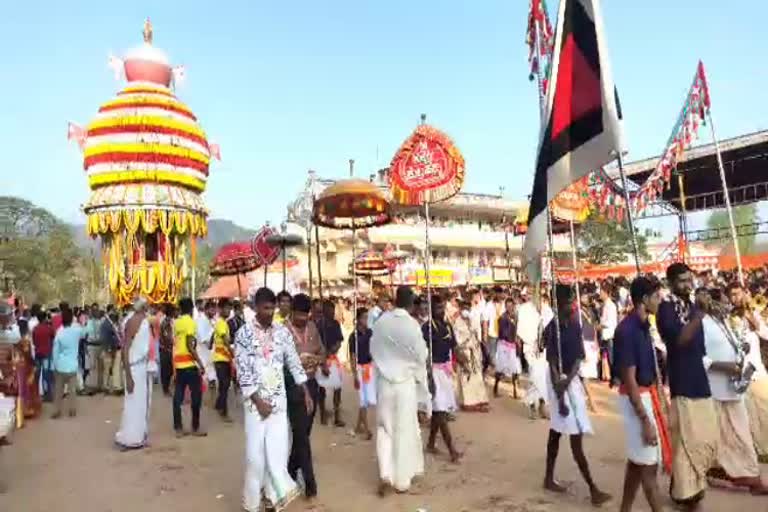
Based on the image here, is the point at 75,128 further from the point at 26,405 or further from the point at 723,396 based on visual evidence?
the point at 723,396

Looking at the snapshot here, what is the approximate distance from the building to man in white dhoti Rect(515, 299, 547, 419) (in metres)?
20.6

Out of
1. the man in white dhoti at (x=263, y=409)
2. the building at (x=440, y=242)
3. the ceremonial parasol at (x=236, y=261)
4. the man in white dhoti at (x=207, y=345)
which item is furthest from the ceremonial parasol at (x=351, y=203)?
the building at (x=440, y=242)

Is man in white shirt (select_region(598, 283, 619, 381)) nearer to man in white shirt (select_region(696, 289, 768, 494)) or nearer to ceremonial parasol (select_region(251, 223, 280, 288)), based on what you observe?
man in white shirt (select_region(696, 289, 768, 494))

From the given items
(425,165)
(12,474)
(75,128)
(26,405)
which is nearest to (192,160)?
(75,128)

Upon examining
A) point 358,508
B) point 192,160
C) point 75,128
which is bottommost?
point 358,508

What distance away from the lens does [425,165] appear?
9.10 m

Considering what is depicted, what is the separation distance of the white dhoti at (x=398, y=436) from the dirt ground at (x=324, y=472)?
8.1 inches

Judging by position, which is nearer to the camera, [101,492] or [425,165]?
[101,492]

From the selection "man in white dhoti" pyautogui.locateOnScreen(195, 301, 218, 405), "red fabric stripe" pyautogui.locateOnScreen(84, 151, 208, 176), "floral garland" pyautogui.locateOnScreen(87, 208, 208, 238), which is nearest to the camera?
"man in white dhoti" pyautogui.locateOnScreen(195, 301, 218, 405)

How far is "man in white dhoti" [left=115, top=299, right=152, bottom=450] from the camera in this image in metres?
8.01

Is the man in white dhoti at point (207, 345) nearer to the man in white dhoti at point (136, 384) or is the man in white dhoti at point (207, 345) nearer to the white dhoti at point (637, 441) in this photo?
the man in white dhoti at point (136, 384)

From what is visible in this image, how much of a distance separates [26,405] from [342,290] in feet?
94.1

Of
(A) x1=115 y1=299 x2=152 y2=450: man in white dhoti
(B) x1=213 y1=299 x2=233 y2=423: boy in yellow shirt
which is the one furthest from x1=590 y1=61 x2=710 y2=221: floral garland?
(A) x1=115 y1=299 x2=152 y2=450: man in white dhoti

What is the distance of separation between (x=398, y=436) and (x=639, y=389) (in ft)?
7.38
